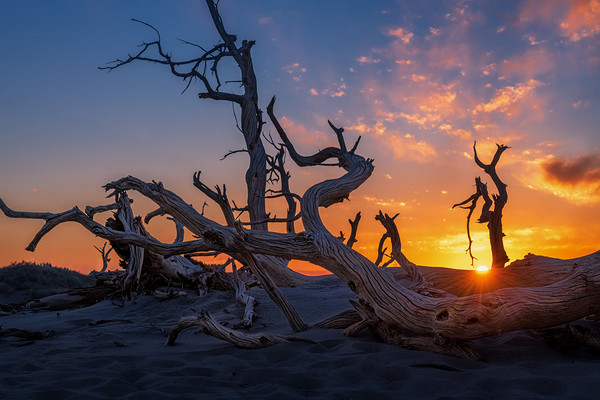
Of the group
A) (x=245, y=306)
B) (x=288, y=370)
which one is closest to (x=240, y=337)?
(x=288, y=370)

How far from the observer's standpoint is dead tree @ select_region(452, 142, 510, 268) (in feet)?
22.7

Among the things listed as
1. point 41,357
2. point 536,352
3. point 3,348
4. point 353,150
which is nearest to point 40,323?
point 3,348

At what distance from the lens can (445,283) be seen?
21.9 feet

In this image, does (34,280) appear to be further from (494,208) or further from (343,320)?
(494,208)

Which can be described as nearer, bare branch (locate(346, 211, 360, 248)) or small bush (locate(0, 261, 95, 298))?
bare branch (locate(346, 211, 360, 248))

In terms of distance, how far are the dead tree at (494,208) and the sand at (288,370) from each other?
2699mm

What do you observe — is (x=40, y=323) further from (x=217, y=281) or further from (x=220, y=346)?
(x=220, y=346)

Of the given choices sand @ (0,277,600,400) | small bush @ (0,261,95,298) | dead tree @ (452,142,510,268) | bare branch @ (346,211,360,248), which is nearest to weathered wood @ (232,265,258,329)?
sand @ (0,277,600,400)

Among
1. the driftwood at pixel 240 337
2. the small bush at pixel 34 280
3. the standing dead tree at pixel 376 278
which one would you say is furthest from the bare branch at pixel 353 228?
the small bush at pixel 34 280

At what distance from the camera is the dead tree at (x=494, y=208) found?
691 cm

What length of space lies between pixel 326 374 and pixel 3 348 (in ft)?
12.3

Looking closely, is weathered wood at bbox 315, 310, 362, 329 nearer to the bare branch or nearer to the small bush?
the bare branch

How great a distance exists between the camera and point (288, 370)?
353cm

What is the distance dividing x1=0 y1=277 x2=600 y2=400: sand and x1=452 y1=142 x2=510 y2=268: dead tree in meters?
2.70
